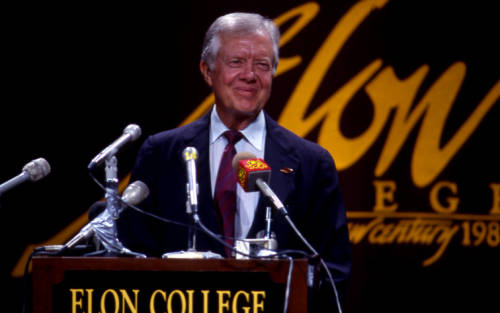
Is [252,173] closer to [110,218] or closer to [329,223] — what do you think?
[110,218]

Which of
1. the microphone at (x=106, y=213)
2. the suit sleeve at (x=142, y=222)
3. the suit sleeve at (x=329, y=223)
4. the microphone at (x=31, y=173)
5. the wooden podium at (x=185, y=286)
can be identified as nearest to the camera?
the wooden podium at (x=185, y=286)

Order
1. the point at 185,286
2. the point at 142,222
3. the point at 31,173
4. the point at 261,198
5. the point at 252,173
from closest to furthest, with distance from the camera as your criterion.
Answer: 1. the point at 185,286
2. the point at 252,173
3. the point at 31,173
4. the point at 261,198
5. the point at 142,222

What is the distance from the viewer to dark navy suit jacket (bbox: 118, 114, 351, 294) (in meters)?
2.21

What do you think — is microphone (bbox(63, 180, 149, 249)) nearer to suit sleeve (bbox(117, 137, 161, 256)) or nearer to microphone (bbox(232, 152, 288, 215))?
microphone (bbox(232, 152, 288, 215))

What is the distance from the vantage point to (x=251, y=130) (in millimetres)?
2406

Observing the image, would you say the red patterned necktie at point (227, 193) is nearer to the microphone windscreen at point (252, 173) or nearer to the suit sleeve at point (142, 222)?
the suit sleeve at point (142, 222)

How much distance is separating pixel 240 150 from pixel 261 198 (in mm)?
217

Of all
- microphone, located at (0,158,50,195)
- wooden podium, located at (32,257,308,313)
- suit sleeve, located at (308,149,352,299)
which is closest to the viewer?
wooden podium, located at (32,257,308,313)

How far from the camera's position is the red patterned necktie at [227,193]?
220 centimetres

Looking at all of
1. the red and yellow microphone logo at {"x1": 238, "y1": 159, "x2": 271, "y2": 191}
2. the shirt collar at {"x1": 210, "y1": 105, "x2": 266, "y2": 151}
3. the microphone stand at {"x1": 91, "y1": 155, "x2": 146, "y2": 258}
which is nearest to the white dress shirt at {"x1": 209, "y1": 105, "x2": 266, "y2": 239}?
the shirt collar at {"x1": 210, "y1": 105, "x2": 266, "y2": 151}

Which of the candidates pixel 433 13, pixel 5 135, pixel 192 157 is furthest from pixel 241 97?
Answer: pixel 433 13

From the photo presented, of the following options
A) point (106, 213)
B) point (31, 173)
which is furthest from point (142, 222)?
point (106, 213)

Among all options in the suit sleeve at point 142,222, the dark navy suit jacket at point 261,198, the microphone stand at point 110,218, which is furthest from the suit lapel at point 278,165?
the microphone stand at point 110,218

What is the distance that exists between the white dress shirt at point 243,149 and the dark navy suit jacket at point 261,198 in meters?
0.03
